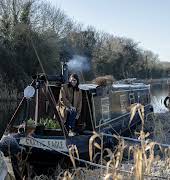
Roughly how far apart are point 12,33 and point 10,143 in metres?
22.7

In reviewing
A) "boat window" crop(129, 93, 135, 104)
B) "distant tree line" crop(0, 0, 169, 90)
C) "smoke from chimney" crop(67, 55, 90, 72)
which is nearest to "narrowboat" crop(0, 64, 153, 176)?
"smoke from chimney" crop(67, 55, 90, 72)

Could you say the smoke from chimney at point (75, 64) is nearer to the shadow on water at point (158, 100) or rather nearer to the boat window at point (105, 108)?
the boat window at point (105, 108)

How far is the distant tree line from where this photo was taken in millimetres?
28391

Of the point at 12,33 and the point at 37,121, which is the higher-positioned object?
the point at 12,33

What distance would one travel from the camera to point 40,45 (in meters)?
30.4

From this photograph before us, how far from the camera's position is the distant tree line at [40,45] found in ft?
93.1

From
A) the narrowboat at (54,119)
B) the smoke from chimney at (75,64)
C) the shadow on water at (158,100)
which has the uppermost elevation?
the smoke from chimney at (75,64)

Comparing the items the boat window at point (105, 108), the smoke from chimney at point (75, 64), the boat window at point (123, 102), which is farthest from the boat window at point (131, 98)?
the boat window at point (105, 108)

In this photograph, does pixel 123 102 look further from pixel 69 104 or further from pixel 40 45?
pixel 40 45

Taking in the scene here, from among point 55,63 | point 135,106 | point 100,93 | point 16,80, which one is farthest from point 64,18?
point 135,106

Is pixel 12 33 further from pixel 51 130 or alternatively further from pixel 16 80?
pixel 51 130

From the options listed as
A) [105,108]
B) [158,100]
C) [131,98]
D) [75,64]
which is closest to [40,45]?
[158,100]

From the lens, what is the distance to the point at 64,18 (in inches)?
1582

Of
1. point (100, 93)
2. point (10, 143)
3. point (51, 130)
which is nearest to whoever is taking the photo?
point (10, 143)
